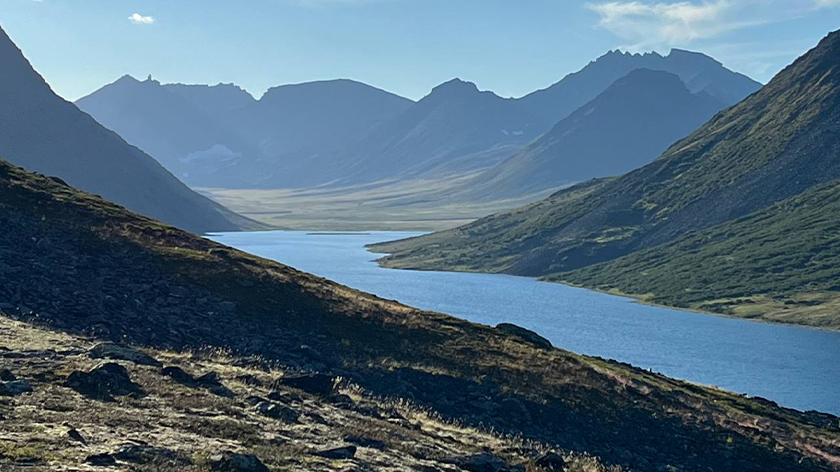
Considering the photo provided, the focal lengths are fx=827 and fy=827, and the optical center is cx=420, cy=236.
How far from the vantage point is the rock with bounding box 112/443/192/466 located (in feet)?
80.3

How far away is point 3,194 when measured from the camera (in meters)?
65.4

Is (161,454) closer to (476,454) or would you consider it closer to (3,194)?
(476,454)

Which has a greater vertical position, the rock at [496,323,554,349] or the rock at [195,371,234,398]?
the rock at [496,323,554,349]

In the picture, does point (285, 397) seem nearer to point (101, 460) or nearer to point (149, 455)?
point (149, 455)

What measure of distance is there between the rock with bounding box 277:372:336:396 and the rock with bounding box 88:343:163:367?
6145 mm

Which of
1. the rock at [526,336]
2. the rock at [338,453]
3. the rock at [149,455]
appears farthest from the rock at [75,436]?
the rock at [526,336]

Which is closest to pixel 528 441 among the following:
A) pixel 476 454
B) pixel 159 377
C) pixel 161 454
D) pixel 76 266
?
pixel 476 454

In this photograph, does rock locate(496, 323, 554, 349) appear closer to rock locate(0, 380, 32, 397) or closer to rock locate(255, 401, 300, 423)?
rock locate(255, 401, 300, 423)

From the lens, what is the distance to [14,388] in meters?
29.8

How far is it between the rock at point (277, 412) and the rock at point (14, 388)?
8738mm

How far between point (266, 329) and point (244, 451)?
26.9m

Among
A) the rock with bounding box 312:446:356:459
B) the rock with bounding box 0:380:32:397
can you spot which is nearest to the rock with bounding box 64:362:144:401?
the rock with bounding box 0:380:32:397

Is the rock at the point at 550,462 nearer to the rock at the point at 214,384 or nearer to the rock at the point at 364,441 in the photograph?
the rock at the point at 364,441

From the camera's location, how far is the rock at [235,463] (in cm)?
2475
